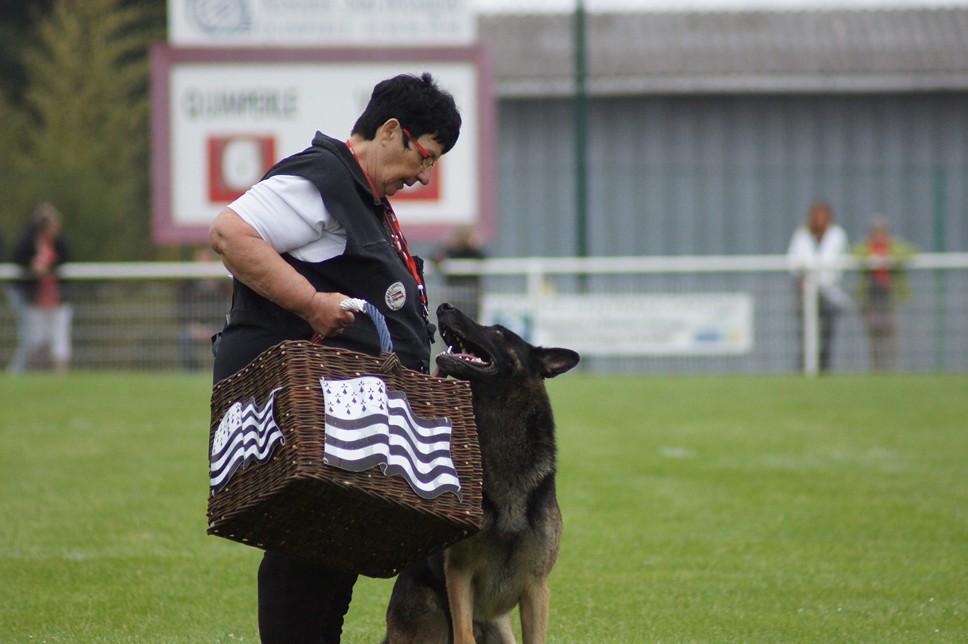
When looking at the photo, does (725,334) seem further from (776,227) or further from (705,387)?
(776,227)

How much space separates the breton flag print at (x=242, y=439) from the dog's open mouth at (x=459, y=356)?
0.94m

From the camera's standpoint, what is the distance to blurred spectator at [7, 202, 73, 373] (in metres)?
13.8

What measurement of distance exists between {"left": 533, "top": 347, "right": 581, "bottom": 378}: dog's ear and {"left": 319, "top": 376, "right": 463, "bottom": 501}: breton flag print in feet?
3.45

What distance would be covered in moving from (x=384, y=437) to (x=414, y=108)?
915 millimetres

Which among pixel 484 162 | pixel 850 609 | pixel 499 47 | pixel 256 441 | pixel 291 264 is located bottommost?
pixel 850 609

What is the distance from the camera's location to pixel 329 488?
9.93 feet

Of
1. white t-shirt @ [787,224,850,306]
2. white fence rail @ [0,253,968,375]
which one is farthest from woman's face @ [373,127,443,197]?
white t-shirt @ [787,224,850,306]

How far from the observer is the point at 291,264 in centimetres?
341

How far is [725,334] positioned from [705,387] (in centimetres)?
166

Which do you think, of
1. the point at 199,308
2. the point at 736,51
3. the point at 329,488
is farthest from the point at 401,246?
the point at 736,51

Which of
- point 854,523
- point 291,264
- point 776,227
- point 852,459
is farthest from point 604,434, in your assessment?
point 776,227

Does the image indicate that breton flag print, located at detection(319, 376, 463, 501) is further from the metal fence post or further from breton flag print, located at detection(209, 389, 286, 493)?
the metal fence post

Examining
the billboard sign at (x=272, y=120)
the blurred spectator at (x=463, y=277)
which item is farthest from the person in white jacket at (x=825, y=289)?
the billboard sign at (x=272, y=120)

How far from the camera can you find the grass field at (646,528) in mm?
4605
